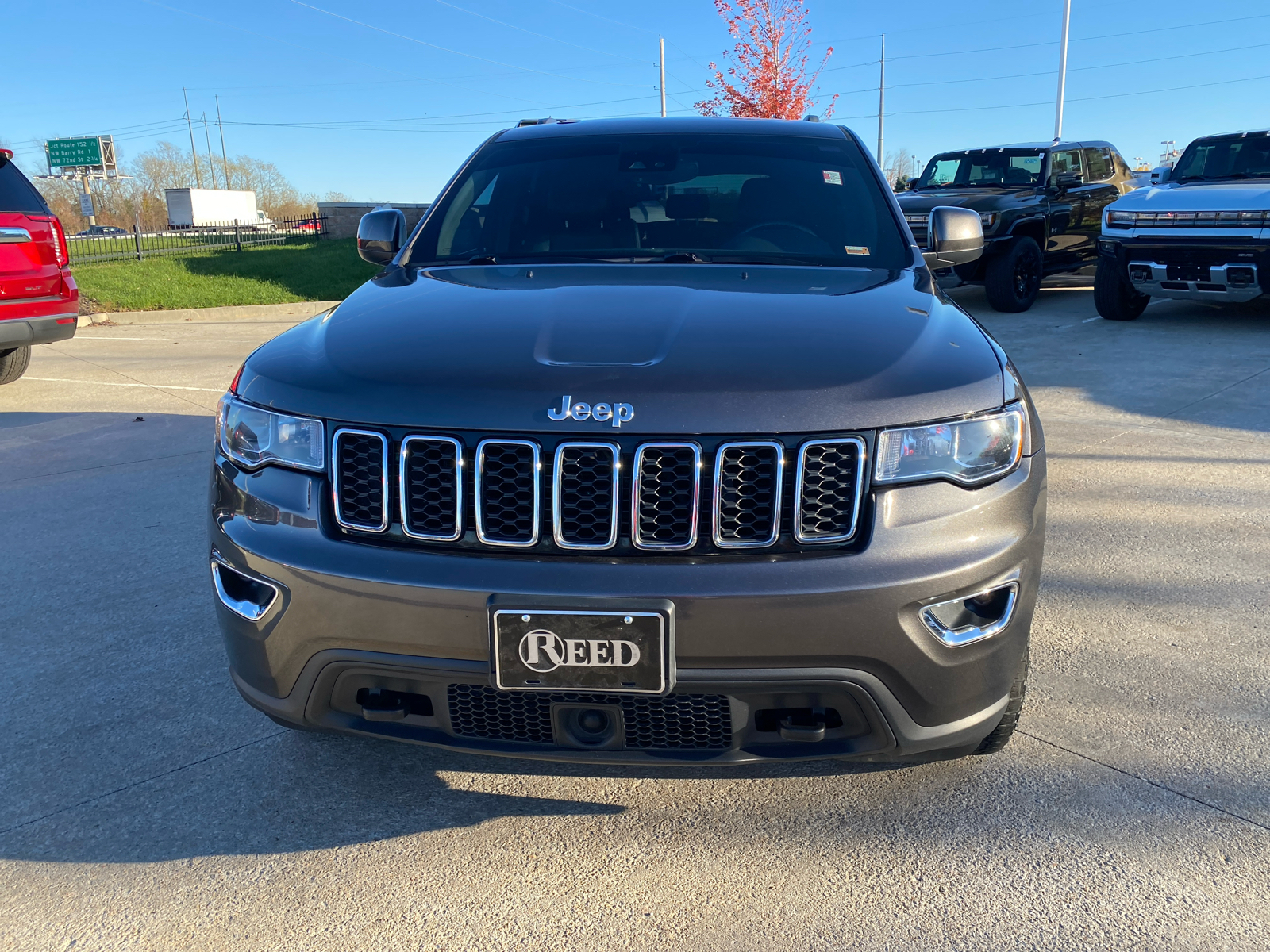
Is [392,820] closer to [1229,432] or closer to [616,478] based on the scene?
[616,478]

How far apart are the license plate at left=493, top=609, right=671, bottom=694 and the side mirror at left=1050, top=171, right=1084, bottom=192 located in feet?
35.2

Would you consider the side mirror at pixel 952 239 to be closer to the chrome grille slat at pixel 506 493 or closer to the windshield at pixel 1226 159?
the chrome grille slat at pixel 506 493

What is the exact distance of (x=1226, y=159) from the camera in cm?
997

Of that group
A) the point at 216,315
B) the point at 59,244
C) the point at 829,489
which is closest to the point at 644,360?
the point at 829,489

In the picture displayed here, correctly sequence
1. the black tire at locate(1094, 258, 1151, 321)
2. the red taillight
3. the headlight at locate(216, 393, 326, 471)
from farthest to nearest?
the black tire at locate(1094, 258, 1151, 321), the red taillight, the headlight at locate(216, 393, 326, 471)

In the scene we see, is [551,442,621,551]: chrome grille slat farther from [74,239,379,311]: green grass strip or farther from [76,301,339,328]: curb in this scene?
[76,301,339,328]: curb

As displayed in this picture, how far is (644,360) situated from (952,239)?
1.88 meters

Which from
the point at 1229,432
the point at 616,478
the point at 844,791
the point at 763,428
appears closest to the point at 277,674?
the point at 616,478

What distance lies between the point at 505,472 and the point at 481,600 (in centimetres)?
25

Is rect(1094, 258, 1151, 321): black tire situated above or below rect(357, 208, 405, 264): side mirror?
below

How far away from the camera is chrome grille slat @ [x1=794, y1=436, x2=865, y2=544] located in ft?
6.26

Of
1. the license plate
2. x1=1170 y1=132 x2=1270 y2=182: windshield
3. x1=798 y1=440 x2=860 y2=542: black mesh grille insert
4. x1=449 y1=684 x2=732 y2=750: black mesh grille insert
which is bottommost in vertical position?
x1=449 y1=684 x2=732 y2=750: black mesh grille insert

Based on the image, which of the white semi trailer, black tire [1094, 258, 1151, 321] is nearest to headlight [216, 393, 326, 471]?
black tire [1094, 258, 1151, 321]

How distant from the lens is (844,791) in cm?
243
